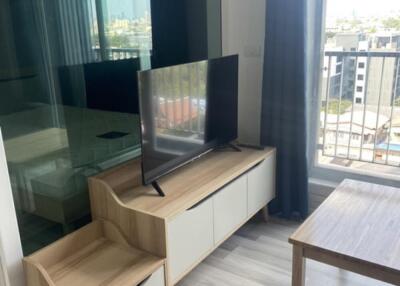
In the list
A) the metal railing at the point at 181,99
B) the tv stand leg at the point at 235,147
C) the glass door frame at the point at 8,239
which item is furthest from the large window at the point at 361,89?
the glass door frame at the point at 8,239

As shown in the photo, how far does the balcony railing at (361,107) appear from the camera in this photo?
297cm

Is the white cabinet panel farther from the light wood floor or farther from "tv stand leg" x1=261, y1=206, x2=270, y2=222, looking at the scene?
"tv stand leg" x1=261, y1=206, x2=270, y2=222

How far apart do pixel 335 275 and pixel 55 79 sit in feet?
6.33

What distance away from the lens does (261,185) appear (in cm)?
290

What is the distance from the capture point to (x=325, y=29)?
2924mm

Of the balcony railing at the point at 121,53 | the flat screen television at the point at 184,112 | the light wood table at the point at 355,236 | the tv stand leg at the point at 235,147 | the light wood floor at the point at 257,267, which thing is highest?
the balcony railing at the point at 121,53

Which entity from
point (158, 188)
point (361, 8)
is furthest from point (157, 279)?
point (361, 8)

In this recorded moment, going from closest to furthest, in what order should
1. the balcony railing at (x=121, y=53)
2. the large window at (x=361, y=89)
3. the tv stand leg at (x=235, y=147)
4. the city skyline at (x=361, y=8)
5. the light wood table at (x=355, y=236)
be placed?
the light wood table at (x=355, y=236)
the balcony railing at (x=121, y=53)
the city skyline at (x=361, y=8)
the large window at (x=361, y=89)
the tv stand leg at (x=235, y=147)

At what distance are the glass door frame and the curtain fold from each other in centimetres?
187

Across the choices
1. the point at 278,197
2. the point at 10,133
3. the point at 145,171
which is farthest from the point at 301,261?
the point at 10,133

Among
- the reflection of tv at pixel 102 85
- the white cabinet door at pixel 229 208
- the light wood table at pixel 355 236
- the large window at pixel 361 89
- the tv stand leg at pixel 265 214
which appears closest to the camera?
the light wood table at pixel 355 236

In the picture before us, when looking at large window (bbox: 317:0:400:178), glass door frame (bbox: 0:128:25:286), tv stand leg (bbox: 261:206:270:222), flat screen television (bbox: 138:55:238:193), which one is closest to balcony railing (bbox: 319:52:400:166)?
large window (bbox: 317:0:400:178)

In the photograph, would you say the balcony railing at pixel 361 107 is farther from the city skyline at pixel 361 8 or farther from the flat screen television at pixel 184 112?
the flat screen television at pixel 184 112

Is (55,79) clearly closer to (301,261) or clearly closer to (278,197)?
(301,261)
